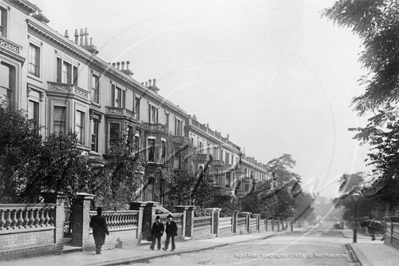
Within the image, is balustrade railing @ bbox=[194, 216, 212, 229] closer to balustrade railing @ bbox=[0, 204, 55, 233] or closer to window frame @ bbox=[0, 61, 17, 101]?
window frame @ bbox=[0, 61, 17, 101]

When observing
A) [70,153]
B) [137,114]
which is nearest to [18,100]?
[70,153]

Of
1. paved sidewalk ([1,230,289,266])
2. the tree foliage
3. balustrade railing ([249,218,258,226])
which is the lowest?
balustrade railing ([249,218,258,226])

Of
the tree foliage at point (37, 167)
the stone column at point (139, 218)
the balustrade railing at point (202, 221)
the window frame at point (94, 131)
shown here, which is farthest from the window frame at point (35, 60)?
the balustrade railing at point (202, 221)

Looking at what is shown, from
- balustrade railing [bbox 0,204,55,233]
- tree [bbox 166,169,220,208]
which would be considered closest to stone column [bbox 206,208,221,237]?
tree [bbox 166,169,220,208]

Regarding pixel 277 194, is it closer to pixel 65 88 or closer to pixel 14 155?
pixel 65 88

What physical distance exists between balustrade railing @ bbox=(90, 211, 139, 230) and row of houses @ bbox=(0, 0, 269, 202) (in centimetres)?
486

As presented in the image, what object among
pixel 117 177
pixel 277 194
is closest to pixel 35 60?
pixel 117 177

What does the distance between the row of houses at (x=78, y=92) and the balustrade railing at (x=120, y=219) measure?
4.86 m

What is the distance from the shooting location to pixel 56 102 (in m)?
27.1

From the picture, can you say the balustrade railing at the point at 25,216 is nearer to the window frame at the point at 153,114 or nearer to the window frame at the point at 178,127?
the window frame at the point at 153,114

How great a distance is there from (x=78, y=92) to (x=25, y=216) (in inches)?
646

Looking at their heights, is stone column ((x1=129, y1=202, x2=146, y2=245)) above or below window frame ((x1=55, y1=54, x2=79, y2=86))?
below

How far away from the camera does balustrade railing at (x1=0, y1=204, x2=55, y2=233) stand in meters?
12.1

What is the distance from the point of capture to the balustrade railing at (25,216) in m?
12.1
